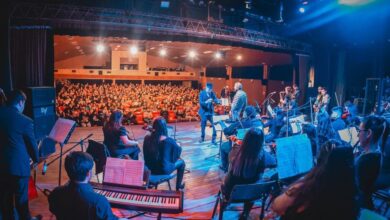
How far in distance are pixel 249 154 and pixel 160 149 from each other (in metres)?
1.29

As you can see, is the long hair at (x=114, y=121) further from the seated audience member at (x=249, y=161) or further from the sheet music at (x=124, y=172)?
the seated audience member at (x=249, y=161)

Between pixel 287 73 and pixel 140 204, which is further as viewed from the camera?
pixel 287 73

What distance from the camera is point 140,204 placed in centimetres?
241

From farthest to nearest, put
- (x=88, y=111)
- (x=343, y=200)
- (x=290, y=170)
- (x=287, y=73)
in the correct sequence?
(x=287, y=73) < (x=88, y=111) < (x=290, y=170) < (x=343, y=200)

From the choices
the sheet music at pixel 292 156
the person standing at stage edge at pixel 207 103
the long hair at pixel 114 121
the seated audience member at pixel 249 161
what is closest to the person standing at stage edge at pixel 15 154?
the long hair at pixel 114 121

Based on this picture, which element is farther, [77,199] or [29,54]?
[29,54]

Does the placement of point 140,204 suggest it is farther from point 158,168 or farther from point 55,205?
point 158,168

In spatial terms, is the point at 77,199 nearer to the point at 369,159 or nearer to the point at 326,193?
the point at 326,193

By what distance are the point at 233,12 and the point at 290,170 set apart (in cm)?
631

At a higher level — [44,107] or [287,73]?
[287,73]

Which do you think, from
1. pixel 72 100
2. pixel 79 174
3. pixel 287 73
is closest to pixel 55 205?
pixel 79 174

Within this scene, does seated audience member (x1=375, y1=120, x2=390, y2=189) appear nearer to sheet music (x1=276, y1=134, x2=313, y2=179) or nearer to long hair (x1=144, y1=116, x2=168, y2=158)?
sheet music (x1=276, y1=134, x2=313, y2=179)

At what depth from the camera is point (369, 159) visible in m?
2.75

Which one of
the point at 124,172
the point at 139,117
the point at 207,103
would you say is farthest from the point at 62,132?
the point at 139,117
